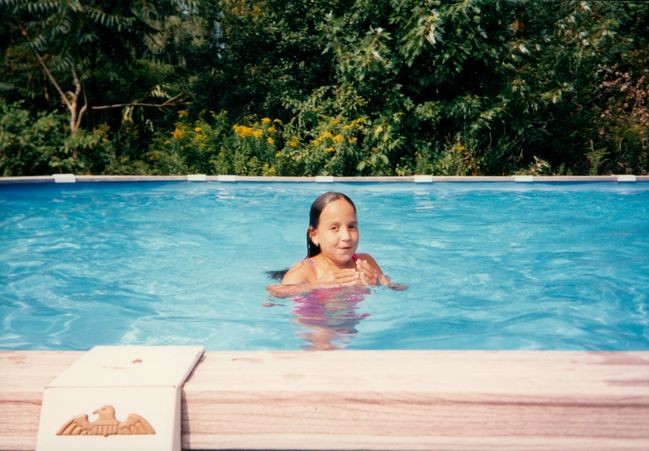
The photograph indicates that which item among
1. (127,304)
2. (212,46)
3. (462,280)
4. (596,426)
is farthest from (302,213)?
(596,426)

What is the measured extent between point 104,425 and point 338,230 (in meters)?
2.94

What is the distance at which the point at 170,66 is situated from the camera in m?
15.5

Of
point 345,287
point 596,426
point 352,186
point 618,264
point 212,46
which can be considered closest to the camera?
point 596,426

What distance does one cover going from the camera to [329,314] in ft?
15.6

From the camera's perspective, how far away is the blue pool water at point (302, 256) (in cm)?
481

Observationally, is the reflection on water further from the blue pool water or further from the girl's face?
the girl's face

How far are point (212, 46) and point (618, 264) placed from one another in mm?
10565

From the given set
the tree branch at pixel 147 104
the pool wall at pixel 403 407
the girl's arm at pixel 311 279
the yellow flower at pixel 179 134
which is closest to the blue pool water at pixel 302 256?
the girl's arm at pixel 311 279

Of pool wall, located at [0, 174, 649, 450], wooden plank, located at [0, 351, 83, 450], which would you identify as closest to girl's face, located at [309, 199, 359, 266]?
pool wall, located at [0, 174, 649, 450]

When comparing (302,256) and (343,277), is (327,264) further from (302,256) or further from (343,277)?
(302,256)

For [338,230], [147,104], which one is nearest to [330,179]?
[147,104]

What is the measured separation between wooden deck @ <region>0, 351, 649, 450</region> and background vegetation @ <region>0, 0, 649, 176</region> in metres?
9.81

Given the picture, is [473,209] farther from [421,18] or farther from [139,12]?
[139,12]

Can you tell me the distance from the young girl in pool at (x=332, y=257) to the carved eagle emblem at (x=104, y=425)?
287 centimetres
